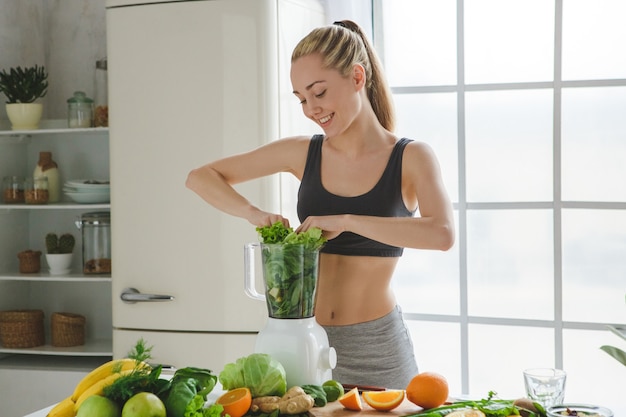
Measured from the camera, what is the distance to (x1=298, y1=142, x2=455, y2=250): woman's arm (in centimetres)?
178

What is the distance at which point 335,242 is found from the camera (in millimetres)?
2109

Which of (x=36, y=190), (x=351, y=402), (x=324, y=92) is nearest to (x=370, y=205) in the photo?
(x=324, y=92)

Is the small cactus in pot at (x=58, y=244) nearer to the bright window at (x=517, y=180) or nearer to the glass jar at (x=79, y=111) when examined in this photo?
the glass jar at (x=79, y=111)

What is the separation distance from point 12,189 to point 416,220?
7.25 feet

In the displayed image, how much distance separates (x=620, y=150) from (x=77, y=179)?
2361 millimetres

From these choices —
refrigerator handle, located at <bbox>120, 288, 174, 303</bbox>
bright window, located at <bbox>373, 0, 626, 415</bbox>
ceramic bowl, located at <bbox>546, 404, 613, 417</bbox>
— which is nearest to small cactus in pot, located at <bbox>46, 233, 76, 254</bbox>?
refrigerator handle, located at <bbox>120, 288, 174, 303</bbox>

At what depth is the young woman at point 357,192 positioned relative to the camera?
2.04 meters

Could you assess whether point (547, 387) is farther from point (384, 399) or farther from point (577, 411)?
point (384, 399)

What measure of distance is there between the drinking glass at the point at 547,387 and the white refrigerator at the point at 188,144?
152cm

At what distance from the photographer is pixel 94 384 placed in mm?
1435

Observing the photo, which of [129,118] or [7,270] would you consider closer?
[129,118]

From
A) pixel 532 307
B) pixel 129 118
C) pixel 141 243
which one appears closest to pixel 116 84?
pixel 129 118

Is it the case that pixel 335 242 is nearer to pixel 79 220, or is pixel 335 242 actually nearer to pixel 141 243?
pixel 141 243

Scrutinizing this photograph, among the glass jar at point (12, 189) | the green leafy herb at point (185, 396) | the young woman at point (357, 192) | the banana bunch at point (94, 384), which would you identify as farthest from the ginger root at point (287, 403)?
the glass jar at point (12, 189)
